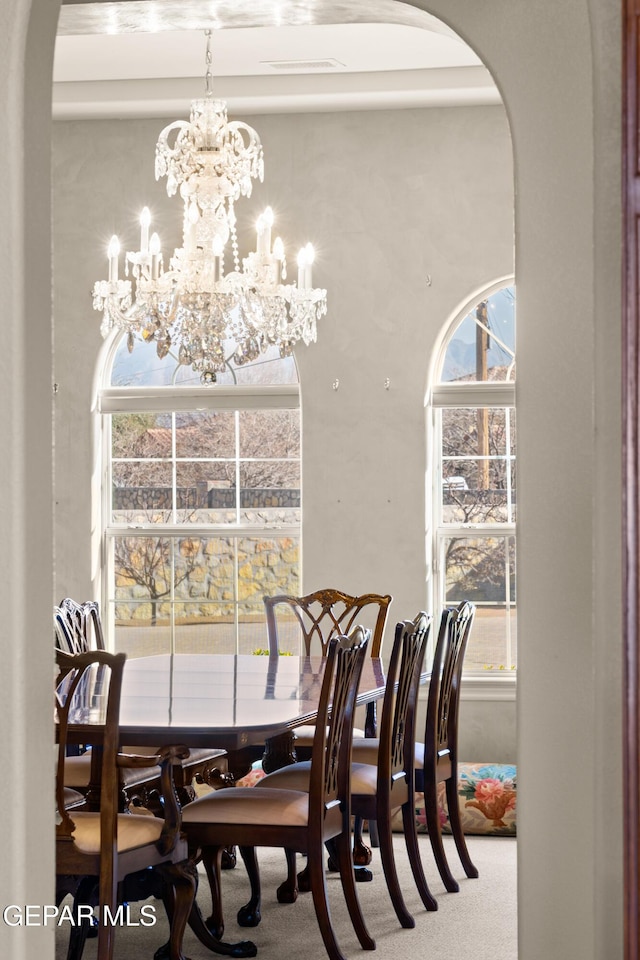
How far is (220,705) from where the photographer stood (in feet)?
12.6

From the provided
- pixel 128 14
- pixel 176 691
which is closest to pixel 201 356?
pixel 176 691

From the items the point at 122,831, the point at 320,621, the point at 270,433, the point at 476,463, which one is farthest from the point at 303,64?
the point at 122,831

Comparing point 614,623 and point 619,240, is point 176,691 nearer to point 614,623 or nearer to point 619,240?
point 614,623

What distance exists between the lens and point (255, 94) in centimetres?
602

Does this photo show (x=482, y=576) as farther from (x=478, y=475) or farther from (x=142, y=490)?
(x=142, y=490)

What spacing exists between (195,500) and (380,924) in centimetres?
302

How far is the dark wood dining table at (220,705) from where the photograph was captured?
11.3ft

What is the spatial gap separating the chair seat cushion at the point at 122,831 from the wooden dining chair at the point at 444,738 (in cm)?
134

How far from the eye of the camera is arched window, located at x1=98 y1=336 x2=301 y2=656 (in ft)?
21.1

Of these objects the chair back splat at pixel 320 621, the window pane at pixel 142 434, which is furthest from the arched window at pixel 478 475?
the window pane at pixel 142 434

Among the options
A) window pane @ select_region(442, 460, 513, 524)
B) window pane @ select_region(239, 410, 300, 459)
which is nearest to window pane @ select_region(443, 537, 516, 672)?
window pane @ select_region(442, 460, 513, 524)

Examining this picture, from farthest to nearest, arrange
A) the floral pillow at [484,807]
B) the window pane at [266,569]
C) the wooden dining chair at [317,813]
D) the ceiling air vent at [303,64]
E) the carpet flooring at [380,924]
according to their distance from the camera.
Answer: the window pane at [266,569], the ceiling air vent at [303,64], the floral pillow at [484,807], the carpet flooring at [380,924], the wooden dining chair at [317,813]

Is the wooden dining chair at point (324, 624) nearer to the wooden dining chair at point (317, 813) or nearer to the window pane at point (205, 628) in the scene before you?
the window pane at point (205, 628)

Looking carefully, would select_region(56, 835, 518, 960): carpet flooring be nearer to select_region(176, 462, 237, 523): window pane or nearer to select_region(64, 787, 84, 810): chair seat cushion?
select_region(64, 787, 84, 810): chair seat cushion
